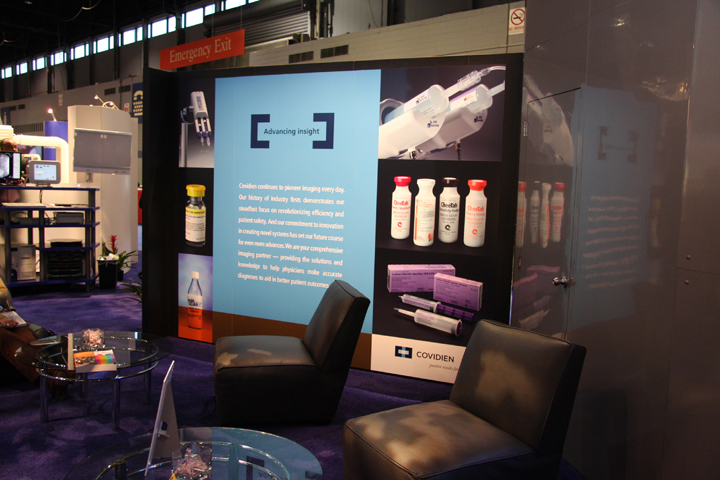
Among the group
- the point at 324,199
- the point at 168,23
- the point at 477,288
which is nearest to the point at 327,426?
the point at 477,288

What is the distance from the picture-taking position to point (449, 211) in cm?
347

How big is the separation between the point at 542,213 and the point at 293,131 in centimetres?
201

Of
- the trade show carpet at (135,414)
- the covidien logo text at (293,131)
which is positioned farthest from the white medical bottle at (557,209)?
the covidien logo text at (293,131)

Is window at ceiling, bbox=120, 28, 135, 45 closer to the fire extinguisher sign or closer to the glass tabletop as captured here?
the fire extinguisher sign

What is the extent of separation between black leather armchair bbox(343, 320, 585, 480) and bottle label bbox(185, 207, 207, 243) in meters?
2.67

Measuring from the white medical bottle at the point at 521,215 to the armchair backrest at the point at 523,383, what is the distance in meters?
0.97

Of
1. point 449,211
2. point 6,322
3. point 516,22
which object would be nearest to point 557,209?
point 449,211

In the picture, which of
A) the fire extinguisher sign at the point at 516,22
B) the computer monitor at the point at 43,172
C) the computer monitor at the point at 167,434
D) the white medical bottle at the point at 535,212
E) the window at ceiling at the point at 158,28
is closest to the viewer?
the computer monitor at the point at 167,434

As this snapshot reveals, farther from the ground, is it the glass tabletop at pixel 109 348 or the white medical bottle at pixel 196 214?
the white medical bottle at pixel 196 214

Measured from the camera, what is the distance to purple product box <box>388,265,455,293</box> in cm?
356

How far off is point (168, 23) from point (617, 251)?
13413 mm

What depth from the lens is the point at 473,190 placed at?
11.2 ft

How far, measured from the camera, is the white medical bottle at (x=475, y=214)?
3395 millimetres

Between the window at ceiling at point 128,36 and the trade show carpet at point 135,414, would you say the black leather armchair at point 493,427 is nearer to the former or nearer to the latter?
the trade show carpet at point 135,414
